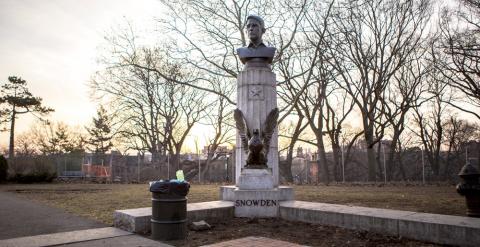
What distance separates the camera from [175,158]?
119 feet

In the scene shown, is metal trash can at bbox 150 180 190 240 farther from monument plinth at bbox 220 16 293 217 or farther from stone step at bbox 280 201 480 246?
stone step at bbox 280 201 480 246

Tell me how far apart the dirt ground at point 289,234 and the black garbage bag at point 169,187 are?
809 mm

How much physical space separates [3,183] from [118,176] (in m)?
9.63

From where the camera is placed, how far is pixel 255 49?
400 inches

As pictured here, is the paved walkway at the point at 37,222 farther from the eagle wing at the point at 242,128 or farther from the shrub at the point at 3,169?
the shrub at the point at 3,169

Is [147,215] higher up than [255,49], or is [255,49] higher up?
[255,49]

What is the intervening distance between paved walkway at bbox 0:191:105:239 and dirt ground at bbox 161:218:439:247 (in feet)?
8.09

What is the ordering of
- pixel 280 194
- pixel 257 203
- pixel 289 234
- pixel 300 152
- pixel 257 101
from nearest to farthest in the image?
pixel 289 234 → pixel 257 203 → pixel 280 194 → pixel 257 101 → pixel 300 152

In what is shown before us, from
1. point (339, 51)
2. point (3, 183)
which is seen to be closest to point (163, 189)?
point (339, 51)

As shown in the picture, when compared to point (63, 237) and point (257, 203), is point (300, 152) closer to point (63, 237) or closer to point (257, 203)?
point (257, 203)

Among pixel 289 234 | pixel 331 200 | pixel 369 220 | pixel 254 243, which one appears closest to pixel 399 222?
pixel 369 220

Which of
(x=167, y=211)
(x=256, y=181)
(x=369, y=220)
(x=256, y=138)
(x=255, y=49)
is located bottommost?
(x=369, y=220)

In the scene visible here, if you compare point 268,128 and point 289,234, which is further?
point 268,128

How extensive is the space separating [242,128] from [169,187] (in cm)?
355
